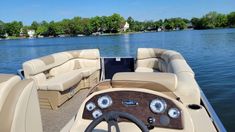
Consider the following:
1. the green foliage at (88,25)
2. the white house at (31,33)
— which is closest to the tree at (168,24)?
the green foliage at (88,25)

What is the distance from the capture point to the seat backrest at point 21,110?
1.95m

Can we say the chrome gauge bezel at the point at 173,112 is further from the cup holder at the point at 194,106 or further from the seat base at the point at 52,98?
the seat base at the point at 52,98

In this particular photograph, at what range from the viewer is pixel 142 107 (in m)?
1.83

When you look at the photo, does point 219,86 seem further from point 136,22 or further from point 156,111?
point 136,22

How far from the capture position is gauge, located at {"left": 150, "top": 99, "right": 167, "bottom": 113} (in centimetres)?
180

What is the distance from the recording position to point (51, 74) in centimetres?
500

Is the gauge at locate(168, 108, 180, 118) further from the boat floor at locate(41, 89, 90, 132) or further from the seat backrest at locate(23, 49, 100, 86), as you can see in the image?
the seat backrest at locate(23, 49, 100, 86)

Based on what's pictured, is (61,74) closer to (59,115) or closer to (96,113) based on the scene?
(59,115)

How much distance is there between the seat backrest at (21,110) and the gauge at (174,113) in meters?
1.06

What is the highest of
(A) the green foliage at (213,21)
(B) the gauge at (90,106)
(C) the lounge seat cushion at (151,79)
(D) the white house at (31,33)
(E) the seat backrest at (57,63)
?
(C) the lounge seat cushion at (151,79)

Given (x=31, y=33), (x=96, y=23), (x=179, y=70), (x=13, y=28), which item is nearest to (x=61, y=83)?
(x=179, y=70)

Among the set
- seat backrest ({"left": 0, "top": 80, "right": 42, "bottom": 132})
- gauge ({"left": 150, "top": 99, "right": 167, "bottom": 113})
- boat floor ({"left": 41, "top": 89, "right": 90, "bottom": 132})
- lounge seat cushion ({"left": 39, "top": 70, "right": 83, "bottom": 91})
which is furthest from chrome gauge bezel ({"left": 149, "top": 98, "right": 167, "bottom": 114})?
lounge seat cushion ({"left": 39, "top": 70, "right": 83, "bottom": 91})

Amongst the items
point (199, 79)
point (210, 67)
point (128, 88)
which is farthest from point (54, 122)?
point (210, 67)

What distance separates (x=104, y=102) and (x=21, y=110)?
638mm
